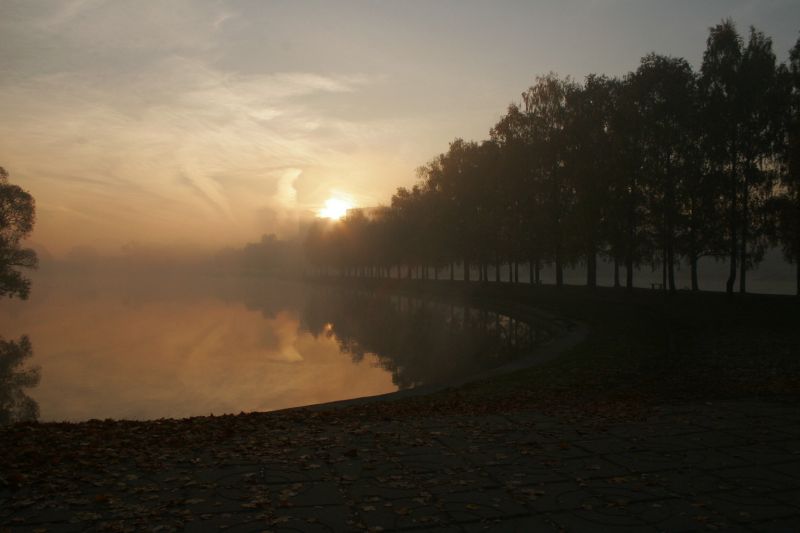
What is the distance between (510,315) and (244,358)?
2245 cm

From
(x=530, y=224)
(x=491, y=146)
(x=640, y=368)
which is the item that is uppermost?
(x=491, y=146)

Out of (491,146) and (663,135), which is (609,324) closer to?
(663,135)

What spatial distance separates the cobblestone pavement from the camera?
5.64 meters

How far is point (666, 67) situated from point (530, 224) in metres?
17.3

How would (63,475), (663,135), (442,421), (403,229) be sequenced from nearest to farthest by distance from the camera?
(63,475)
(442,421)
(663,135)
(403,229)

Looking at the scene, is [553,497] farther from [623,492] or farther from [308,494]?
[308,494]

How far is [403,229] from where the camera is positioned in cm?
8588

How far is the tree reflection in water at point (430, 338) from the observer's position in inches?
885

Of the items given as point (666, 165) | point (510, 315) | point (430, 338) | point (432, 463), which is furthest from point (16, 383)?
point (666, 165)

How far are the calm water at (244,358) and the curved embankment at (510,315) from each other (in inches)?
66.3

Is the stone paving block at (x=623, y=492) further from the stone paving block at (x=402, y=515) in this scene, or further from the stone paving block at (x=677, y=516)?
the stone paving block at (x=402, y=515)

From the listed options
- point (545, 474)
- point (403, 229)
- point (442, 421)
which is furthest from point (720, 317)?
point (403, 229)

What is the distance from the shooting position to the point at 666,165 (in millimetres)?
39875

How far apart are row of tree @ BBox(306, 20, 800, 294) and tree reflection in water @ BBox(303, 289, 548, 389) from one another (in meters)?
11.0
